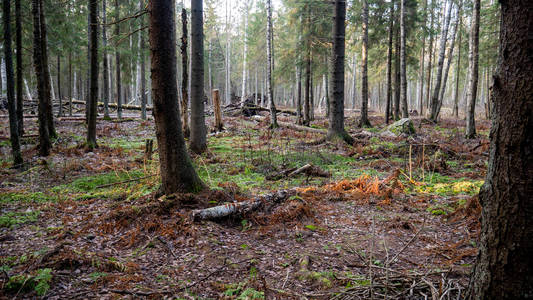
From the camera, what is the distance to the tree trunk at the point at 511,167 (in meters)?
1.68

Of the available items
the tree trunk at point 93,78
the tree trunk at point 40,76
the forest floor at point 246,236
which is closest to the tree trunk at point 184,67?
→ the tree trunk at point 93,78

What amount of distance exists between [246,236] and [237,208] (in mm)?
630

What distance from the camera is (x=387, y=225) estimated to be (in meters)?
4.92

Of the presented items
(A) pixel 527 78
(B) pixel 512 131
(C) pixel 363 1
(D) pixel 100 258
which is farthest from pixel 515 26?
(C) pixel 363 1

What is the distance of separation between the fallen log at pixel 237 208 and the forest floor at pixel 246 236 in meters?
0.11

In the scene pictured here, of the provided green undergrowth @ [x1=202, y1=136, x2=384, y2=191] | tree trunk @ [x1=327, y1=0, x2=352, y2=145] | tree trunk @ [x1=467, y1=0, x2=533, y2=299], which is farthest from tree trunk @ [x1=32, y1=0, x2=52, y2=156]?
tree trunk @ [x1=467, y1=0, x2=533, y2=299]

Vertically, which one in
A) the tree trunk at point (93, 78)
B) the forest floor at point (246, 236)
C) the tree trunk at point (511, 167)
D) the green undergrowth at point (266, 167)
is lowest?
the forest floor at point (246, 236)

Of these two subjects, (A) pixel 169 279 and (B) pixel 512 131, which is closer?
(B) pixel 512 131

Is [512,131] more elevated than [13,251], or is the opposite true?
[512,131]

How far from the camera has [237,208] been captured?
5070mm

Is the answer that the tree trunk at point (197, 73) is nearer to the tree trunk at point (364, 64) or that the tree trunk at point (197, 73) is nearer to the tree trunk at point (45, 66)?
the tree trunk at point (45, 66)

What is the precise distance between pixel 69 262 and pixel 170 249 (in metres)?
1.12

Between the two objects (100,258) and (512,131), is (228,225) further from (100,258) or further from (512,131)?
(512,131)

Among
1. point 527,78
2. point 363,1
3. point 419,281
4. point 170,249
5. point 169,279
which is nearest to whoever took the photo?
point 527,78
